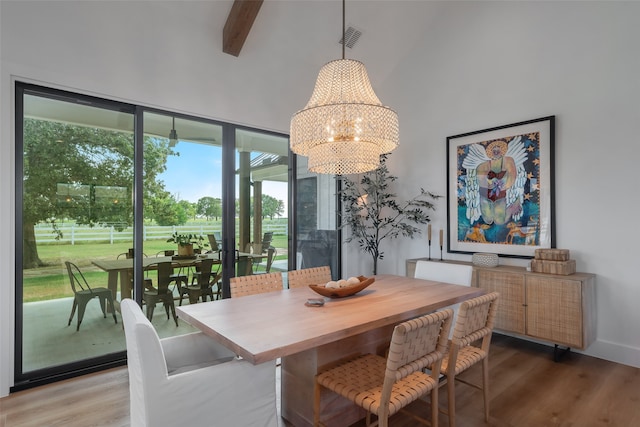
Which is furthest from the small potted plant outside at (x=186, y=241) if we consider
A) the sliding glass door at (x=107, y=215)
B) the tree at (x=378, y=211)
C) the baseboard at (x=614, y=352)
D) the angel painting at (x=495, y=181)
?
the baseboard at (x=614, y=352)

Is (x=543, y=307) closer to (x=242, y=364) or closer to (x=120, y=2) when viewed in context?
(x=242, y=364)

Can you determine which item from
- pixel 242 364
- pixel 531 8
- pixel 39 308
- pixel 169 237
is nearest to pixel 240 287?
pixel 242 364

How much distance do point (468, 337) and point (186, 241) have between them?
2798mm

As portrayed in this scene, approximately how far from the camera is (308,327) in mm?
1705

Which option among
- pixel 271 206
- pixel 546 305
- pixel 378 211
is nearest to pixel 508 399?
pixel 546 305

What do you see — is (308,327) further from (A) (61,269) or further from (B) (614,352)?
(B) (614,352)

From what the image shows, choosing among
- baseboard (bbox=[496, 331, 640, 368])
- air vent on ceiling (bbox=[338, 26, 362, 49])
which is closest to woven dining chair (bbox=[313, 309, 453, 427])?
baseboard (bbox=[496, 331, 640, 368])

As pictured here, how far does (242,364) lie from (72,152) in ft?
8.36

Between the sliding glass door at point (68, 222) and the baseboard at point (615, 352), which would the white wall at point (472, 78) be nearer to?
the baseboard at point (615, 352)

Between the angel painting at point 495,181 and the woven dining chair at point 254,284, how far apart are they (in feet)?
8.49

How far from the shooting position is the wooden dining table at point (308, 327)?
1562mm

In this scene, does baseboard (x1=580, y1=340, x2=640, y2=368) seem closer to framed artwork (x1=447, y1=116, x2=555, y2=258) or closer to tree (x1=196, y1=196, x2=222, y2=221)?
framed artwork (x1=447, y1=116, x2=555, y2=258)

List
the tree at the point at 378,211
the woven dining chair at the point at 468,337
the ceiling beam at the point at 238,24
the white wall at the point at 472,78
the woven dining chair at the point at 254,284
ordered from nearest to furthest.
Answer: the woven dining chair at the point at 468,337 < the woven dining chair at the point at 254,284 < the white wall at the point at 472,78 < the ceiling beam at the point at 238,24 < the tree at the point at 378,211

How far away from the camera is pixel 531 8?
370 centimetres
